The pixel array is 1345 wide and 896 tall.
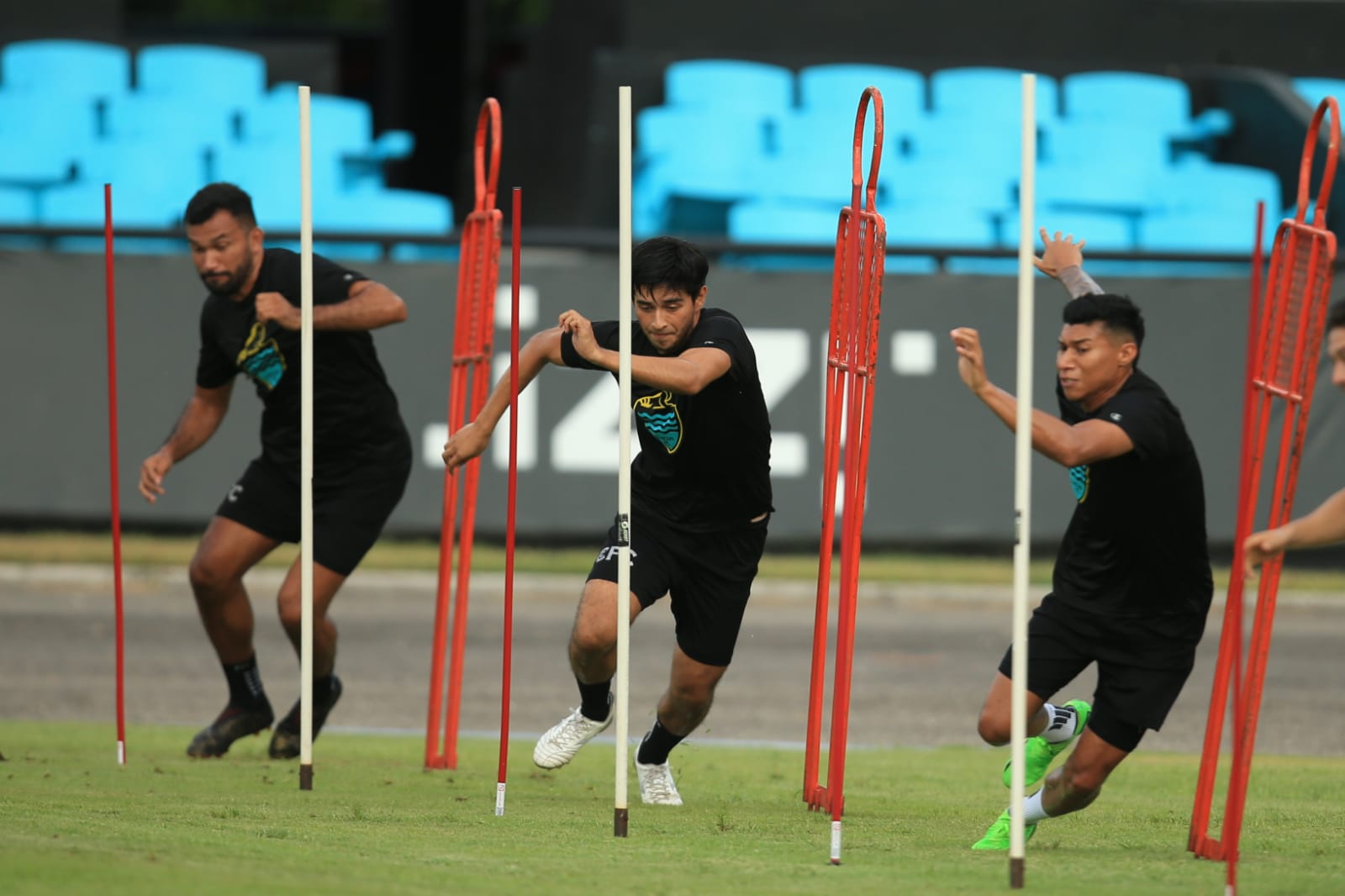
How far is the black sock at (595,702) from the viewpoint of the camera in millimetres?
7031

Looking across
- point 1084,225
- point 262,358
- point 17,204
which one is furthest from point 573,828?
point 17,204

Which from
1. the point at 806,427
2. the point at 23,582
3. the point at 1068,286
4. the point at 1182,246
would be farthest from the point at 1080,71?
the point at 1068,286

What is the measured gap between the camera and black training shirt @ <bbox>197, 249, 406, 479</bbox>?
8.14 meters

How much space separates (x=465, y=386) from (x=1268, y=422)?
3.72 metres

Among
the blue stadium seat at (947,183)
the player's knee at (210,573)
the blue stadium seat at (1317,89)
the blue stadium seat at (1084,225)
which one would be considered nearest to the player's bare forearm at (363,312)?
the player's knee at (210,573)

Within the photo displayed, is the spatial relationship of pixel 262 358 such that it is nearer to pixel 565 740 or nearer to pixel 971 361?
pixel 565 740

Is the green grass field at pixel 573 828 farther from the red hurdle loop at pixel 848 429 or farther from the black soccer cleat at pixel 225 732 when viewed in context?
the red hurdle loop at pixel 848 429

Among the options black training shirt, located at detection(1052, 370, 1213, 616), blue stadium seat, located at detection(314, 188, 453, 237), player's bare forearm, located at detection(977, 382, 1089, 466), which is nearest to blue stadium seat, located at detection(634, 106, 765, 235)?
blue stadium seat, located at detection(314, 188, 453, 237)

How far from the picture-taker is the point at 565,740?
700 centimetres

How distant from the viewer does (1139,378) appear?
6.14 meters

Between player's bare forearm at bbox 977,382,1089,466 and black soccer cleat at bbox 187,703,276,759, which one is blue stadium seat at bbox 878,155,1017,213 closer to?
black soccer cleat at bbox 187,703,276,759

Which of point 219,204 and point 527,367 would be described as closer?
point 527,367

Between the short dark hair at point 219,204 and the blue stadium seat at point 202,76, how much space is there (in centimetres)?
1091

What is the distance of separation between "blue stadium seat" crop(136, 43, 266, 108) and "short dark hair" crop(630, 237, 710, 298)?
42.3 feet
